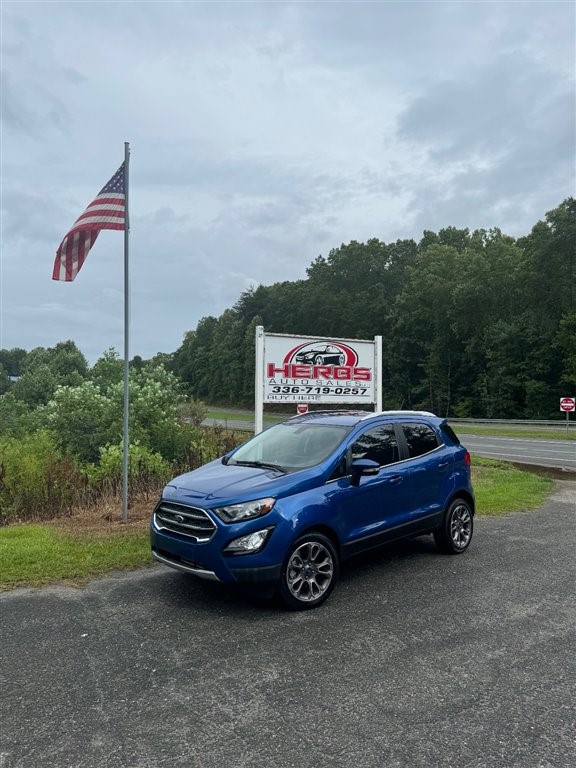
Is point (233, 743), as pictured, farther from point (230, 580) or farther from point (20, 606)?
point (20, 606)

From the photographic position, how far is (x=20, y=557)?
6465 mm

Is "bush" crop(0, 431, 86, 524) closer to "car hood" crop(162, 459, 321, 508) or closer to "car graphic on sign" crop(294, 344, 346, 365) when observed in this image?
"car hood" crop(162, 459, 321, 508)

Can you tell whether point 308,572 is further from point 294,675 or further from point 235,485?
point 294,675

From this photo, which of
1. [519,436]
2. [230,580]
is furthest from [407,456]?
[519,436]

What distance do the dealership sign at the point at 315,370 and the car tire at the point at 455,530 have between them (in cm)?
464

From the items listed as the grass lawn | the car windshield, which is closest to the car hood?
the car windshield

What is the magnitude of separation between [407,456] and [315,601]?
203 cm

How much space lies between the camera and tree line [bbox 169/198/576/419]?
47.4m

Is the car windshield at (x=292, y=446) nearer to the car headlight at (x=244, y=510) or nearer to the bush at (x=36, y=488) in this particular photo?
the car headlight at (x=244, y=510)

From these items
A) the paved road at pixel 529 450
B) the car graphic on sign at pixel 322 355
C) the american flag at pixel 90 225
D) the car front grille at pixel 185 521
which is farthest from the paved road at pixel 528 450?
the car front grille at pixel 185 521

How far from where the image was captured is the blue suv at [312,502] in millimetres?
4883

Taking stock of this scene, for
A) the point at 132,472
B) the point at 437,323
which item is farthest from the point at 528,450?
the point at 437,323

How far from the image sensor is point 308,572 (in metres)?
5.13

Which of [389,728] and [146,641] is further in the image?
[146,641]
